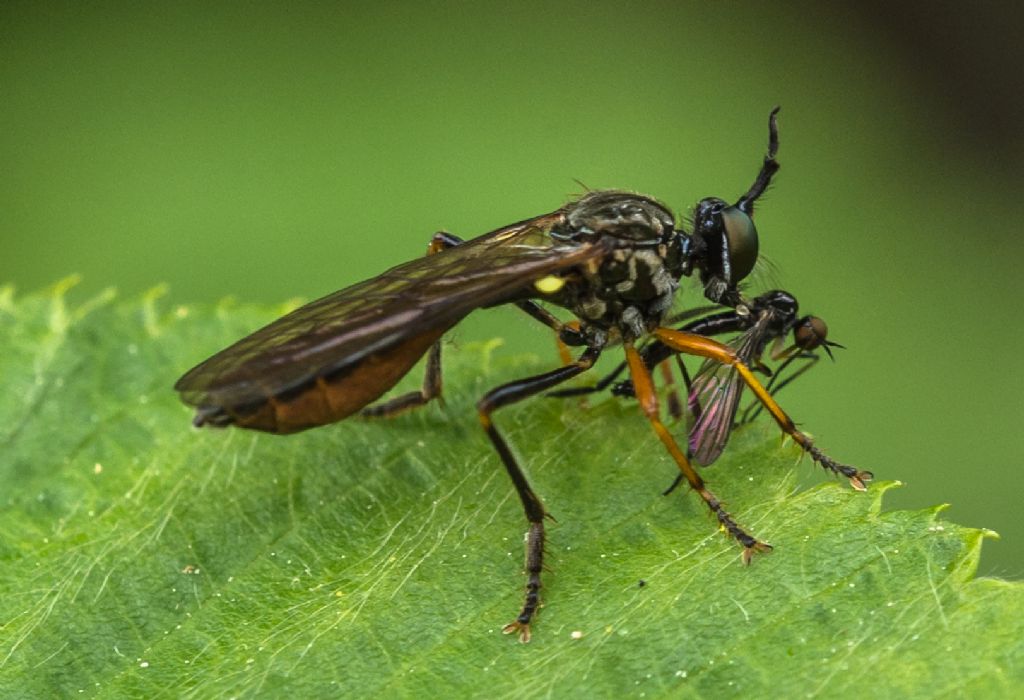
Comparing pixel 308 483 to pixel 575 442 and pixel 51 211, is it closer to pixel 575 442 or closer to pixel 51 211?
pixel 575 442

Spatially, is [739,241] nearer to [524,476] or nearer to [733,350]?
[733,350]

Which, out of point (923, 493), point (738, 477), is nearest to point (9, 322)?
point (738, 477)

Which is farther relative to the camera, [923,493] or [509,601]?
[923,493]

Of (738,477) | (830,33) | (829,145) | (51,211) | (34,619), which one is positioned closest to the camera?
(34,619)

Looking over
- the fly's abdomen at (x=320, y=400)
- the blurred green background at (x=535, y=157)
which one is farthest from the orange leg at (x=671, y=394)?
the blurred green background at (x=535, y=157)

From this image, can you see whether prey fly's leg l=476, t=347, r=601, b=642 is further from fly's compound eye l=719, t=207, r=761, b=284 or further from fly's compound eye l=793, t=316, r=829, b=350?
fly's compound eye l=793, t=316, r=829, b=350

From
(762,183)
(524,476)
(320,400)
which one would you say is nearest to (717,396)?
(524,476)
